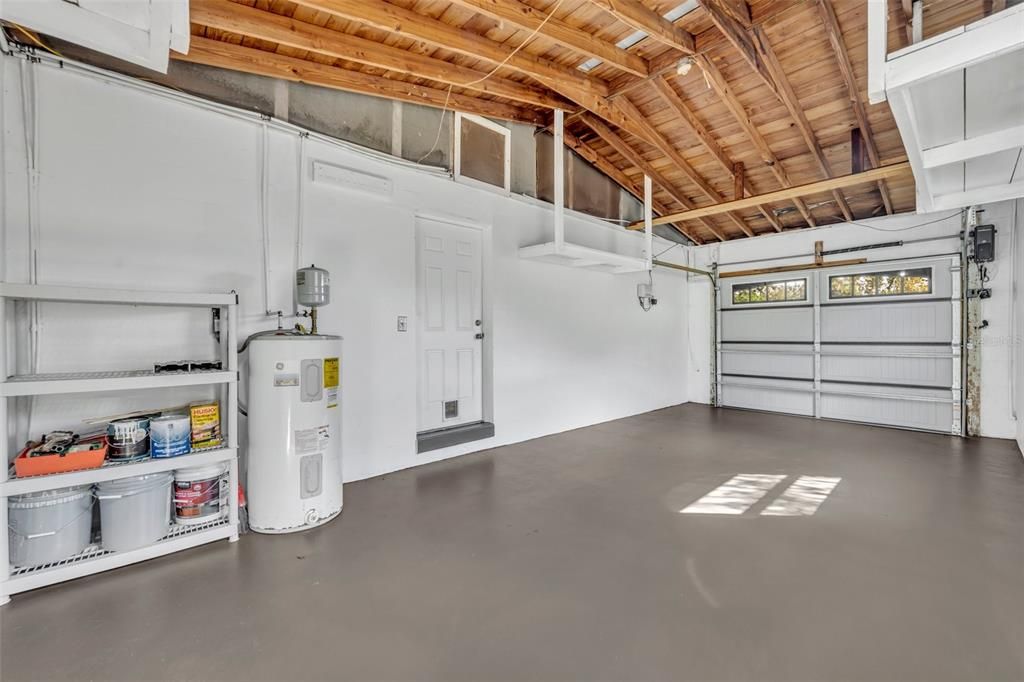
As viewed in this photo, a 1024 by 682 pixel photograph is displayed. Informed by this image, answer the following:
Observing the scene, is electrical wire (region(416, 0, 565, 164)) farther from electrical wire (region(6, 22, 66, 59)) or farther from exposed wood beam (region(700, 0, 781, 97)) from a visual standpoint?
electrical wire (region(6, 22, 66, 59))

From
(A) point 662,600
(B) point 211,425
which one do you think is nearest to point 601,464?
(A) point 662,600

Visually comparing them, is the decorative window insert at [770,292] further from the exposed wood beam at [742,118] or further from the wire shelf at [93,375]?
the wire shelf at [93,375]

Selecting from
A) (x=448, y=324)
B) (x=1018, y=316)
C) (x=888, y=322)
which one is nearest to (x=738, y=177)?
(x=888, y=322)

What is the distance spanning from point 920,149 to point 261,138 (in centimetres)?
446

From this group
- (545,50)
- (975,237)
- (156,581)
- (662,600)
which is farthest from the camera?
(975,237)

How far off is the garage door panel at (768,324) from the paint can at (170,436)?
758 centimetres

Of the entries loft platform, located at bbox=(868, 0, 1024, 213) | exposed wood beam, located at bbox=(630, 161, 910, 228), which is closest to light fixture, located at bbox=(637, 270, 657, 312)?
exposed wood beam, located at bbox=(630, 161, 910, 228)

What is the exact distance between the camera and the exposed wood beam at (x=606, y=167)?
568 cm

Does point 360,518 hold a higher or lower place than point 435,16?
lower

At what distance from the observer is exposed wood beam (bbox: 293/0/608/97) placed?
9.13ft

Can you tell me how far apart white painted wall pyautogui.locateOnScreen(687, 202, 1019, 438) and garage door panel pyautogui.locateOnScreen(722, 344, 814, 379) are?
1.35 meters

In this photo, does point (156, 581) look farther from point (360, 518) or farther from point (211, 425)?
point (360, 518)

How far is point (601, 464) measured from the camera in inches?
167

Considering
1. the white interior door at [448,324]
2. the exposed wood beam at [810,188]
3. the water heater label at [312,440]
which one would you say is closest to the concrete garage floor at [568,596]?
the water heater label at [312,440]
